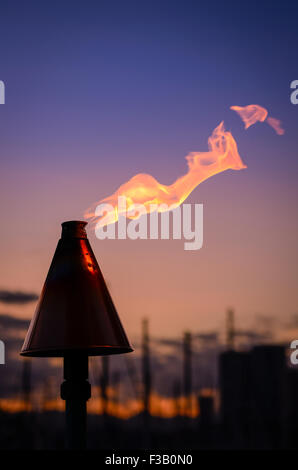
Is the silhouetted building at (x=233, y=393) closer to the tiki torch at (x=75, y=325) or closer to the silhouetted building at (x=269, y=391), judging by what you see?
the silhouetted building at (x=269, y=391)

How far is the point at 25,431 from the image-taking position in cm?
4288

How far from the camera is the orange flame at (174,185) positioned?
5.16 meters

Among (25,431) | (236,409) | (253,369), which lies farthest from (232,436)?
(25,431)

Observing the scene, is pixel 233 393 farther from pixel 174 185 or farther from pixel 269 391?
pixel 174 185

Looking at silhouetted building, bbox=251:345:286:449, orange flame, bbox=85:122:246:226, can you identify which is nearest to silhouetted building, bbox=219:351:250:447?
silhouetted building, bbox=251:345:286:449

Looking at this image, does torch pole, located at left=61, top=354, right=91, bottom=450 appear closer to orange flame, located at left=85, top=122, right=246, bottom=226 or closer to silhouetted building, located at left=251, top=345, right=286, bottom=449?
orange flame, located at left=85, top=122, right=246, bottom=226

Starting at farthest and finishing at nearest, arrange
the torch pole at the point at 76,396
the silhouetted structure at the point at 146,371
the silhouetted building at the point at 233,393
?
the silhouetted building at the point at 233,393 → the silhouetted structure at the point at 146,371 → the torch pole at the point at 76,396

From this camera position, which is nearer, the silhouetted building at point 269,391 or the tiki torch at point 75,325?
the tiki torch at point 75,325

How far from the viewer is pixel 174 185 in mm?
5664

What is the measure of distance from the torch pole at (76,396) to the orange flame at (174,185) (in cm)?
118

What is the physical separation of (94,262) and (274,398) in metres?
55.5

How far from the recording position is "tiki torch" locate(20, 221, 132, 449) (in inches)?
159

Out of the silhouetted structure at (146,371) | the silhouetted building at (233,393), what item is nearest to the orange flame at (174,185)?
the silhouetted structure at (146,371)

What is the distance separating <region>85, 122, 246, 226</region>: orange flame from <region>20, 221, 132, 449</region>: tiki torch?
2.41 ft
